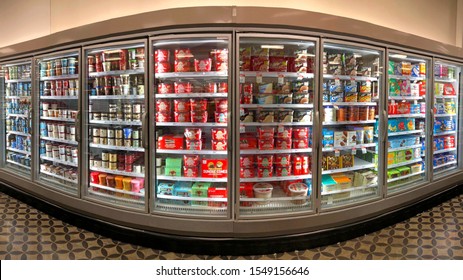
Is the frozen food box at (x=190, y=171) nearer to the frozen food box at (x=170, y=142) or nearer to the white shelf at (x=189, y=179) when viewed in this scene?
the white shelf at (x=189, y=179)

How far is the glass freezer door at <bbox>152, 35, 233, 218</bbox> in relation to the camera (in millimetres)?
2814

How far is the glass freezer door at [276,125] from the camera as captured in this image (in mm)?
2836

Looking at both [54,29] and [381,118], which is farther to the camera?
[54,29]

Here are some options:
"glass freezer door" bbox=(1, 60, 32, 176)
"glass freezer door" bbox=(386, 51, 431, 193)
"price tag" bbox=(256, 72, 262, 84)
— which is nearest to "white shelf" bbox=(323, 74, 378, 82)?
"glass freezer door" bbox=(386, 51, 431, 193)

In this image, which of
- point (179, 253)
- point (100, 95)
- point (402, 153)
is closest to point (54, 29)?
point (100, 95)

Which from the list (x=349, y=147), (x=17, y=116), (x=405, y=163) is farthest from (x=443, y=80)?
(x=17, y=116)

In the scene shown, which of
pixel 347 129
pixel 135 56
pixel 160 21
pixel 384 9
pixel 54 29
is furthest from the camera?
pixel 54 29

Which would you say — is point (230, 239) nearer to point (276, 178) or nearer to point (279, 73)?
point (276, 178)

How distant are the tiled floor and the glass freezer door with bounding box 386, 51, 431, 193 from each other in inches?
22.8

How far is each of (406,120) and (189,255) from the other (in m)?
3.26

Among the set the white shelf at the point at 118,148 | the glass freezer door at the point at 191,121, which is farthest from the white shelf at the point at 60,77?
the glass freezer door at the point at 191,121

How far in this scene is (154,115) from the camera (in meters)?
→ 2.82

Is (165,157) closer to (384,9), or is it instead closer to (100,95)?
(100,95)

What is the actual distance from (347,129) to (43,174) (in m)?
4.07
